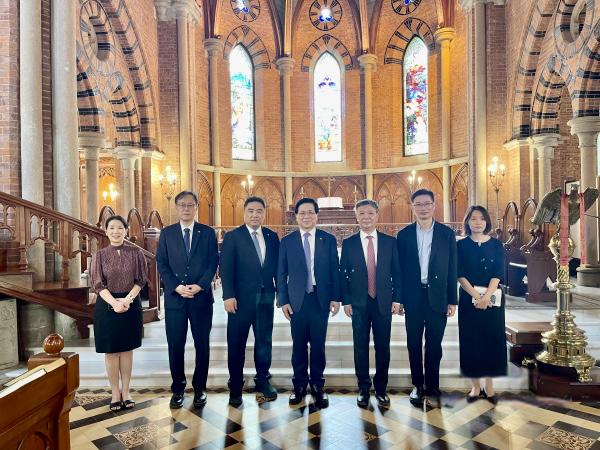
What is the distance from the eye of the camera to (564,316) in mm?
4238

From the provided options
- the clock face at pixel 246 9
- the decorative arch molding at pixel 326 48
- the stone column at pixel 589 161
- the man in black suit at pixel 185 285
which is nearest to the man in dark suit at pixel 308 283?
the man in black suit at pixel 185 285

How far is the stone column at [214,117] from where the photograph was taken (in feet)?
53.6

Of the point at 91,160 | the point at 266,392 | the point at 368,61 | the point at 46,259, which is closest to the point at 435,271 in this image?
the point at 266,392

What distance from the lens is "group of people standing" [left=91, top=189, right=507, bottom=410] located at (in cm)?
372

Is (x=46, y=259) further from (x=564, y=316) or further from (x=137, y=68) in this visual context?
(x=137, y=68)

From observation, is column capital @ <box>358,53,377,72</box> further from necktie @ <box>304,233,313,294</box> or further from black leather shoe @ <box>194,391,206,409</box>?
black leather shoe @ <box>194,391,206,409</box>

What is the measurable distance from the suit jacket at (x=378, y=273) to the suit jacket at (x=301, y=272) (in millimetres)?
93

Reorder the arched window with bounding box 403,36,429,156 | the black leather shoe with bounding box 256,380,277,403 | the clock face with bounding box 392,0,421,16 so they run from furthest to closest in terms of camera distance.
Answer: the arched window with bounding box 403,36,429,156 → the clock face with bounding box 392,0,421,16 → the black leather shoe with bounding box 256,380,277,403

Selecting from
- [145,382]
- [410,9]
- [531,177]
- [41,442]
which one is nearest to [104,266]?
[145,382]

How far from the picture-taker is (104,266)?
3834 millimetres

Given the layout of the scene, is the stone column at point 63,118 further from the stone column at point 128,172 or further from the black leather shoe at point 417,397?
the stone column at point 128,172

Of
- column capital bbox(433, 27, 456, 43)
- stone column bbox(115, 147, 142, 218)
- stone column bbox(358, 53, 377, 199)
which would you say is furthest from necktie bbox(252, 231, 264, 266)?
column capital bbox(433, 27, 456, 43)

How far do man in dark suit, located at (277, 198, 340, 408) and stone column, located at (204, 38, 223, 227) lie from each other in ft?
42.0

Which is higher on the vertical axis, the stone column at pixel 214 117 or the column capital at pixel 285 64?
the column capital at pixel 285 64
